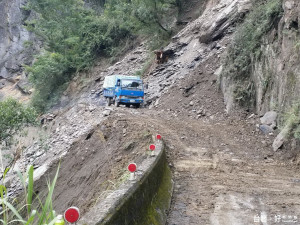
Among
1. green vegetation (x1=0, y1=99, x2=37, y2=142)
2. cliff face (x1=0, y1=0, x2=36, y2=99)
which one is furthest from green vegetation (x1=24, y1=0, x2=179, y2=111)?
green vegetation (x1=0, y1=99, x2=37, y2=142)

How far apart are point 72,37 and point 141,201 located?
92.8ft

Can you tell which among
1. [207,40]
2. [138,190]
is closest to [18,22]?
[207,40]

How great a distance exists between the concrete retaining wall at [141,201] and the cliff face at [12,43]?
141 feet

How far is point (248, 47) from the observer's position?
12367 mm

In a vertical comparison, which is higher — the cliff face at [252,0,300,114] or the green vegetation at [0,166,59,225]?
the green vegetation at [0,166,59,225]

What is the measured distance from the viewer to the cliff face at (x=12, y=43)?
143 ft

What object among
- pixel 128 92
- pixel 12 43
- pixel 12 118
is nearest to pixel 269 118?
pixel 128 92

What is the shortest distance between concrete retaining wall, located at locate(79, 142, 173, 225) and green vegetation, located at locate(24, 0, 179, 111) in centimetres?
2171

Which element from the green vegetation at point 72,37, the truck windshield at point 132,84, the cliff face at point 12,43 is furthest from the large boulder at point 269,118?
the cliff face at point 12,43

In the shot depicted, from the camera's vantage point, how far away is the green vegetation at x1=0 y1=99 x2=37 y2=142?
14.0 m

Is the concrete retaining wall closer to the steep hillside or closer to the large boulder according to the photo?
the steep hillside

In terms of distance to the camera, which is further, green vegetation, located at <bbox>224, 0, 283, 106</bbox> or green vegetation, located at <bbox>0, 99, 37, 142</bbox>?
green vegetation, located at <bbox>0, 99, 37, 142</bbox>

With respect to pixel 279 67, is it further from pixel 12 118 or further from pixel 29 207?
pixel 12 118

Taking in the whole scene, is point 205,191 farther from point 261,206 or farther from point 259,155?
point 259,155
